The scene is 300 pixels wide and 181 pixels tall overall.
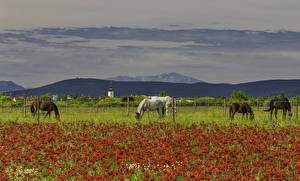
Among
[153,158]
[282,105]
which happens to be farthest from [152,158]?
[282,105]

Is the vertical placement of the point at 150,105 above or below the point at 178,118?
above

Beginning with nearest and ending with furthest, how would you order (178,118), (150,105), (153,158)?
(153,158) → (178,118) → (150,105)

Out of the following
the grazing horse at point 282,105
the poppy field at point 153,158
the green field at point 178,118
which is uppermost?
the grazing horse at point 282,105

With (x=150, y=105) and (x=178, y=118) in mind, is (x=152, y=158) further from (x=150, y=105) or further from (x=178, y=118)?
(x=150, y=105)

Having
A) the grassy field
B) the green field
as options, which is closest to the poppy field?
the grassy field

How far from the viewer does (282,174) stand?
26.3 feet

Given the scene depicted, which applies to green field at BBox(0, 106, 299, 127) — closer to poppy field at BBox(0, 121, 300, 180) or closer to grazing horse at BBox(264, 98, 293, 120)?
grazing horse at BBox(264, 98, 293, 120)

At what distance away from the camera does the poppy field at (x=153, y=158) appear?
349 inches

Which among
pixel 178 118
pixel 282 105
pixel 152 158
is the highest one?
pixel 282 105

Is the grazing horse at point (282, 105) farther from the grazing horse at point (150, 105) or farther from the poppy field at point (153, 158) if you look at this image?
the poppy field at point (153, 158)

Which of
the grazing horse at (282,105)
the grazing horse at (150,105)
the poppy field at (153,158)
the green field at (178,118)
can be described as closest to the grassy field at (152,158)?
the poppy field at (153,158)

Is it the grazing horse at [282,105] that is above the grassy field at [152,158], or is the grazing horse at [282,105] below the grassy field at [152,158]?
above

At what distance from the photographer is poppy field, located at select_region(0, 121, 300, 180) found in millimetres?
8867

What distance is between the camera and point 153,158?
10695 millimetres
